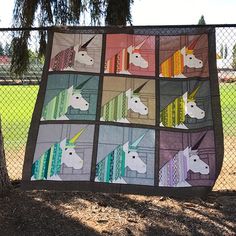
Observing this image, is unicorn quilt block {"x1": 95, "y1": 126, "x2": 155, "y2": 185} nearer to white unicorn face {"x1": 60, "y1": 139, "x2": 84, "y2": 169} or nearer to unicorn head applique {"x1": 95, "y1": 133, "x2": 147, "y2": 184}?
unicorn head applique {"x1": 95, "y1": 133, "x2": 147, "y2": 184}

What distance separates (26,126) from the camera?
427 inches

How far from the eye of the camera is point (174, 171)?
461 cm

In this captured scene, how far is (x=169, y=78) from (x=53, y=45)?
4.57 feet

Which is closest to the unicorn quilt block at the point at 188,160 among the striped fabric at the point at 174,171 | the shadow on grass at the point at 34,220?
the striped fabric at the point at 174,171

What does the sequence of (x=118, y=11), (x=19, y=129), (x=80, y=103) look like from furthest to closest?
(x=19, y=129) → (x=118, y=11) → (x=80, y=103)

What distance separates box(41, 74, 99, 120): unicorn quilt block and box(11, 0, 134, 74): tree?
129 centimetres

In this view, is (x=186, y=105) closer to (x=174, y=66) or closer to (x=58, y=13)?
(x=174, y=66)

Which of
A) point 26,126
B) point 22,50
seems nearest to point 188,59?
point 22,50

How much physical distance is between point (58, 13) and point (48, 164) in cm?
230

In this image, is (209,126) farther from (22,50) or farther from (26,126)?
(26,126)

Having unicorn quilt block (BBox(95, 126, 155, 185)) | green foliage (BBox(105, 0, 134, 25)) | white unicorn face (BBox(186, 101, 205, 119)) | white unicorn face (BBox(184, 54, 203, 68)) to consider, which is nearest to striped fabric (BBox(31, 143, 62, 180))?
unicorn quilt block (BBox(95, 126, 155, 185))

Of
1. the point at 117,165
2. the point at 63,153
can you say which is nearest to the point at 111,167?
the point at 117,165

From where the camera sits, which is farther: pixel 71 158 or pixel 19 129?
pixel 19 129

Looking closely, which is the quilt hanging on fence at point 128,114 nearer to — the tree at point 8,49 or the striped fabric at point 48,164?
the striped fabric at point 48,164
